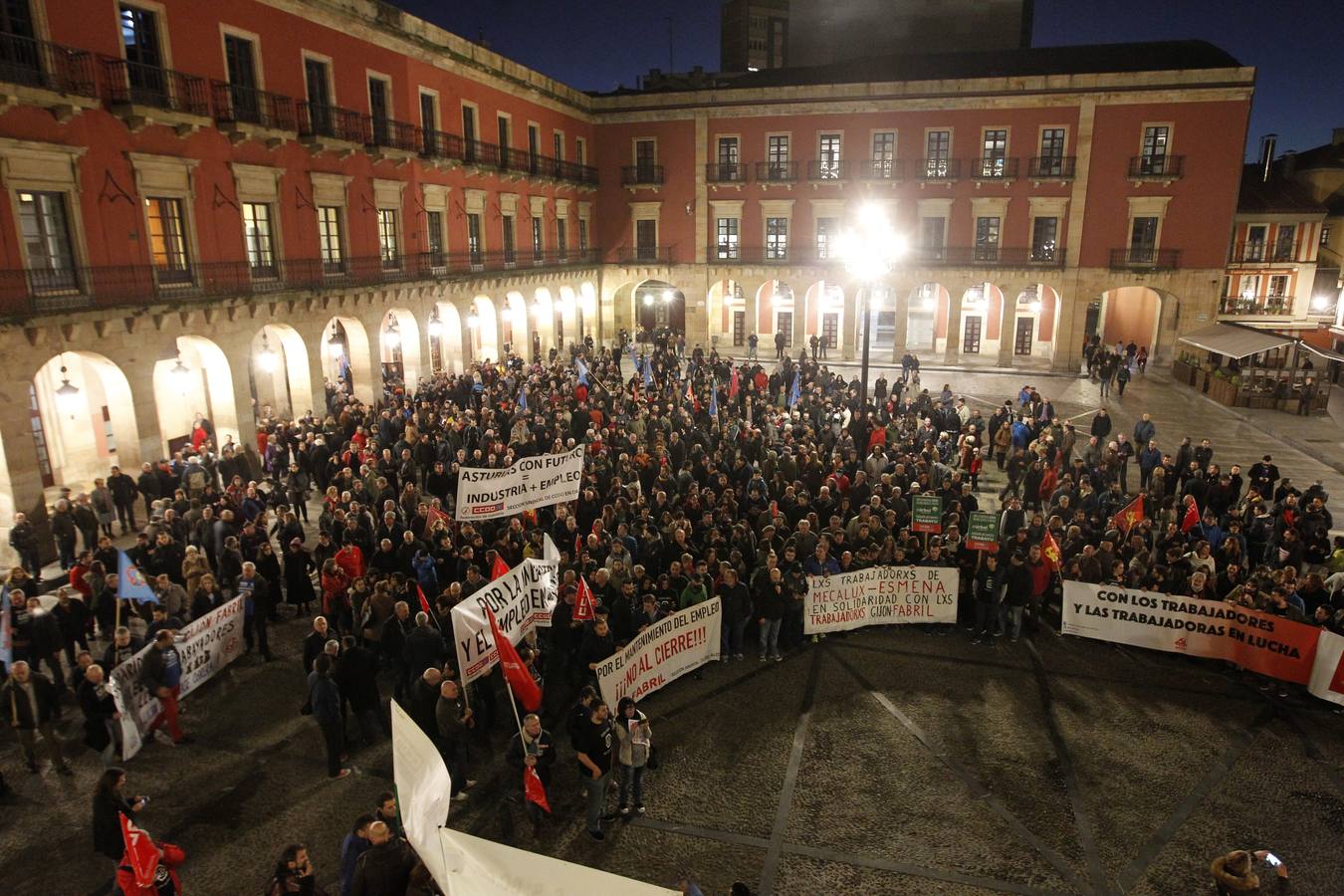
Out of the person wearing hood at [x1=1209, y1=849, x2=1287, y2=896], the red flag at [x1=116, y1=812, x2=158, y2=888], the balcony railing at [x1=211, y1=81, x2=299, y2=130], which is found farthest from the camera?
the balcony railing at [x1=211, y1=81, x2=299, y2=130]

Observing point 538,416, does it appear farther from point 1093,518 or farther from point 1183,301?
point 1183,301

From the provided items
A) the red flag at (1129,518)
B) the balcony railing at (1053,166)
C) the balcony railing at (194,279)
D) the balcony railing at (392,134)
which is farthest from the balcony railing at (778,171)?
the red flag at (1129,518)

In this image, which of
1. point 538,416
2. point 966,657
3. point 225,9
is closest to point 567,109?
point 225,9

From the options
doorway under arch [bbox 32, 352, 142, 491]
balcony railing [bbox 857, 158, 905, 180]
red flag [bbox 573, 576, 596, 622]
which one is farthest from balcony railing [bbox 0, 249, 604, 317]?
balcony railing [bbox 857, 158, 905, 180]

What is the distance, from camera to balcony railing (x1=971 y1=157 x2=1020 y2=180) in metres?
37.5

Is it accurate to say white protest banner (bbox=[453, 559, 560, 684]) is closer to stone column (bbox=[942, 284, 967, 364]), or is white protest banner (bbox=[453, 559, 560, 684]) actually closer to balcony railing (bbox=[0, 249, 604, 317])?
balcony railing (bbox=[0, 249, 604, 317])

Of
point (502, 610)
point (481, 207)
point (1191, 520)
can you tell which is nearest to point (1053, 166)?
point (481, 207)

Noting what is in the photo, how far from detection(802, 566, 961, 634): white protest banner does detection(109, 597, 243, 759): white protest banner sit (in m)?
7.91

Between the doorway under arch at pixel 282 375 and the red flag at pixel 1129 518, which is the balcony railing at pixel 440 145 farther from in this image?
the red flag at pixel 1129 518

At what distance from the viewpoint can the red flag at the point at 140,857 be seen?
6.48 meters

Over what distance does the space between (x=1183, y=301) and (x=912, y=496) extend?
29919mm

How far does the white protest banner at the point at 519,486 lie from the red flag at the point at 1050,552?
7.54m

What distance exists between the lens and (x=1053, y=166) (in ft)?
121

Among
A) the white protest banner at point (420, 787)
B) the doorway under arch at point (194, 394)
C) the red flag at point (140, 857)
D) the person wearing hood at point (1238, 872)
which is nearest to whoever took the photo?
the white protest banner at point (420, 787)
